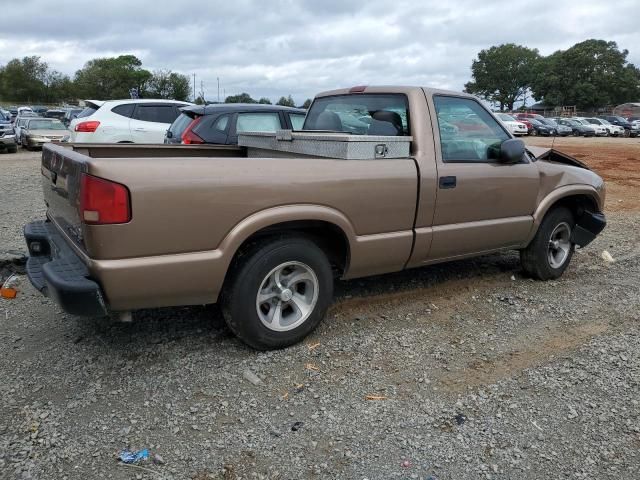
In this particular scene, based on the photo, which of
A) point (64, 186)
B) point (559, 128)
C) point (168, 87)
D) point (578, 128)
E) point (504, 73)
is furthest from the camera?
point (504, 73)

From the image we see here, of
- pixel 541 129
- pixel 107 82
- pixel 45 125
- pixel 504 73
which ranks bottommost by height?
pixel 45 125

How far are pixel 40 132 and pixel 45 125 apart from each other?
2.31ft

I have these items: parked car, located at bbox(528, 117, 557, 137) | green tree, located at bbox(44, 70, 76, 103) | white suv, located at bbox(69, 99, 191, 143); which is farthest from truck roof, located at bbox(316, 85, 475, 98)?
green tree, located at bbox(44, 70, 76, 103)

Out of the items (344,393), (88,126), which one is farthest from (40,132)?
(344,393)

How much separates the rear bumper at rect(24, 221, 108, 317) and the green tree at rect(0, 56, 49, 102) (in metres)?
99.4

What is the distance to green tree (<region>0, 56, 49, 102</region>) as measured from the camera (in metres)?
88.1

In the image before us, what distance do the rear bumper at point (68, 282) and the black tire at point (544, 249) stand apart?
3896 mm

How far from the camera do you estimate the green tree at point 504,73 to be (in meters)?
101

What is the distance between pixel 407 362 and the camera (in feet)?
11.9

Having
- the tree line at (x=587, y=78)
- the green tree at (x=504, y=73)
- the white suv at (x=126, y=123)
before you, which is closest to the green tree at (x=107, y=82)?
the green tree at (x=504, y=73)

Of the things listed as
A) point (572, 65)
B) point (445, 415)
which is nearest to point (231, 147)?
point (445, 415)

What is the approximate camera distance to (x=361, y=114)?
4621 mm

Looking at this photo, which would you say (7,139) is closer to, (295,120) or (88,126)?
(88,126)

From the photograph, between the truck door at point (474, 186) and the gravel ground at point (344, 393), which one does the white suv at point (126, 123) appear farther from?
the truck door at point (474, 186)
